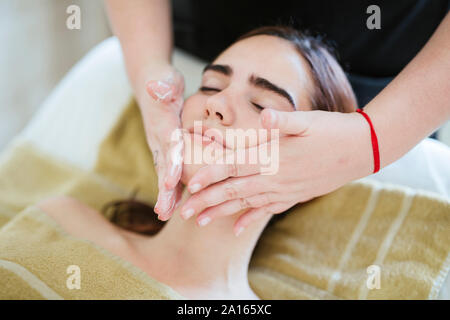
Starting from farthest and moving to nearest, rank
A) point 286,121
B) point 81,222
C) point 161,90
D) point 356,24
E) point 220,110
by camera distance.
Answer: point 356,24
point 81,222
point 161,90
point 220,110
point 286,121

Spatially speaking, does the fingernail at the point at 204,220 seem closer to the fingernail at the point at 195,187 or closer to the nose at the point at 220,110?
the fingernail at the point at 195,187

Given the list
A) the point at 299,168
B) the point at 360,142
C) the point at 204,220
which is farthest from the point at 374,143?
the point at 204,220

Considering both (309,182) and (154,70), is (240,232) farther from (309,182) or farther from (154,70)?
(154,70)

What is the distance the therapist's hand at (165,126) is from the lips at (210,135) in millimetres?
46

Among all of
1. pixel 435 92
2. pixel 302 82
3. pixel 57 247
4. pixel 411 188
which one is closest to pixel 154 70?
pixel 302 82

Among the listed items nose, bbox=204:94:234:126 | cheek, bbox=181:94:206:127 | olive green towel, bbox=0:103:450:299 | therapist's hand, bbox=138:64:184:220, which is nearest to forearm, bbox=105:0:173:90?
therapist's hand, bbox=138:64:184:220

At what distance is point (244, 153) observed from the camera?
31.3 inches

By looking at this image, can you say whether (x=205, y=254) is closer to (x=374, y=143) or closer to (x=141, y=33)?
(x=374, y=143)

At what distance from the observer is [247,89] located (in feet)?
2.95

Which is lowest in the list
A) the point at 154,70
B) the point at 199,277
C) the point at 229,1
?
the point at 199,277

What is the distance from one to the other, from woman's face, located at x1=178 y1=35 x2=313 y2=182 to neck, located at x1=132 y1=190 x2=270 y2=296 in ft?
0.59

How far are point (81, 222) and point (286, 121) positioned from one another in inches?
25.7

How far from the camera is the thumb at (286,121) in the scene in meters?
0.72

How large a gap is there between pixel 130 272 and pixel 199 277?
0.16 metres
